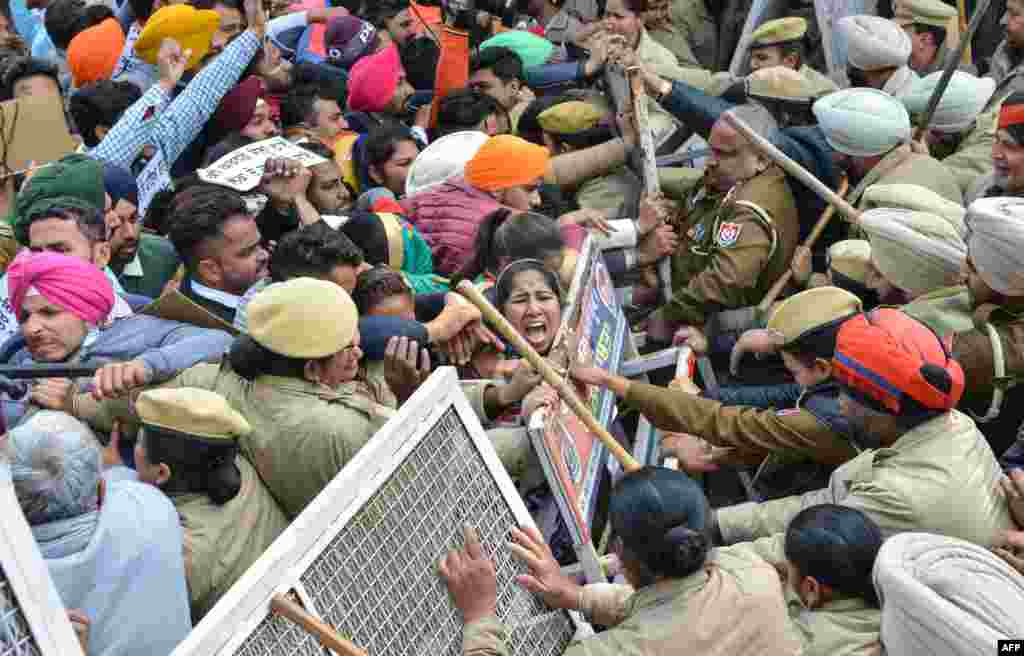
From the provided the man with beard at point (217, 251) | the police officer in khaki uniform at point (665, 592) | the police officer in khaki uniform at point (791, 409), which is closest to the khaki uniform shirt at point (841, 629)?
the police officer in khaki uniform at point (665, 592)

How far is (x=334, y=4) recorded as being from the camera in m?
11.0

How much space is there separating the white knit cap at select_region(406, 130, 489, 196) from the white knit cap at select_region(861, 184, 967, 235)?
5.66ft

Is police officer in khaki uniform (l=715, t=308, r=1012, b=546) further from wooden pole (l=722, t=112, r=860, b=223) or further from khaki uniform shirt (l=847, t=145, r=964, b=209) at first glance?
khaki uniform shirt (l=847, t=145, r=964, b=209)

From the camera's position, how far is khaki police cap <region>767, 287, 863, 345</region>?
522 cm

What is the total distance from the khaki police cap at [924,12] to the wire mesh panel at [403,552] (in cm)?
537

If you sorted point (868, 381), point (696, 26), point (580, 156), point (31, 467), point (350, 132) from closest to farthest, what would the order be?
point (31, 467) < point (868, 381) < point (580, 156) < point (350, 132) < point (696, 26)

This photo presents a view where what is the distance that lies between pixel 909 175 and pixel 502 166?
1784 mm

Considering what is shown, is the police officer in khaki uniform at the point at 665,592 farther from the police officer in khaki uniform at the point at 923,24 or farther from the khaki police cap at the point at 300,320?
the police officer in khaki uniform at the point at 923,24

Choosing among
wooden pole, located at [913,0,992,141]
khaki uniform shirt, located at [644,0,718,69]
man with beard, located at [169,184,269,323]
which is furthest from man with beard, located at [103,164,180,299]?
khaki uniform shirt, located at [644,0,718,69]

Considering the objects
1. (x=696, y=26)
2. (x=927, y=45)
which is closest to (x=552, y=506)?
(x=927, y=45)

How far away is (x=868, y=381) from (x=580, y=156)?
3204mm

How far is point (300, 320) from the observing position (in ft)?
14.6

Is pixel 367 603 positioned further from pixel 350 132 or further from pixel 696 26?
pixel 696 26

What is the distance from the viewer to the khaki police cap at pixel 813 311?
17.1 feet
